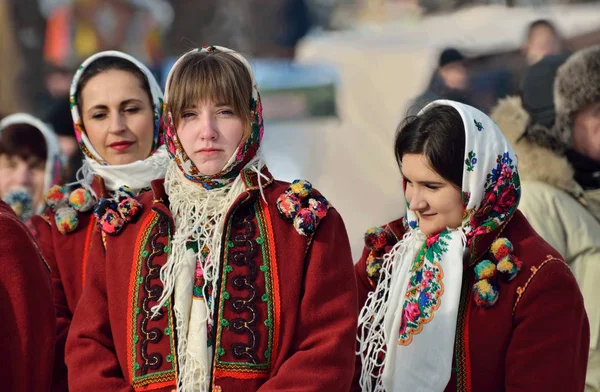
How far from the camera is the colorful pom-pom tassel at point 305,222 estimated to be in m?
Answer: 2.76

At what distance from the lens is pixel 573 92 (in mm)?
4406

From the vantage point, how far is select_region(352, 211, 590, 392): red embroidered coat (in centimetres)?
296

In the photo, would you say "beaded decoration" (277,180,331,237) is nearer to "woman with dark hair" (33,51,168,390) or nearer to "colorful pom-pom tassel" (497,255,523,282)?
"colorful pom-pom tassel" (497,255,523,282)

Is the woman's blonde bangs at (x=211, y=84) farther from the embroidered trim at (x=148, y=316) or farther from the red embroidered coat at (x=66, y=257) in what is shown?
the red embroidered coat at (x=66, y=257)

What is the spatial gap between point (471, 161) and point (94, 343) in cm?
127

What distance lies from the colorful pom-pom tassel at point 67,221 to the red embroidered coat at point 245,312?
0.60m

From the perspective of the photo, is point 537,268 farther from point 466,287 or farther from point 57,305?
point 57,305

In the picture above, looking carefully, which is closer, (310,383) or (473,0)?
(310,383)

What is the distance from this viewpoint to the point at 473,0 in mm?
7809

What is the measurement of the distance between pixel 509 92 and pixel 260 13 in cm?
214

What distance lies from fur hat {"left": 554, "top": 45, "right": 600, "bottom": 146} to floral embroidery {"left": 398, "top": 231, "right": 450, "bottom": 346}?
1401 mm

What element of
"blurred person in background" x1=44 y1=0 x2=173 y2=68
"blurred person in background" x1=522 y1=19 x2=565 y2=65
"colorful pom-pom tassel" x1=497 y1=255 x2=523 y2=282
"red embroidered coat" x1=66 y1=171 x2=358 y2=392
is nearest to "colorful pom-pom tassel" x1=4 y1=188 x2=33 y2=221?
"red embroidered coat" x1=66 y1=171 x2=358 y2=392

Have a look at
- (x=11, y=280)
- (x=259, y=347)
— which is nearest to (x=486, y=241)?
(x=259, y=347)

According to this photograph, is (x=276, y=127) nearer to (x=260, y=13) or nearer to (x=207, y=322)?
(x=260, y=13)
